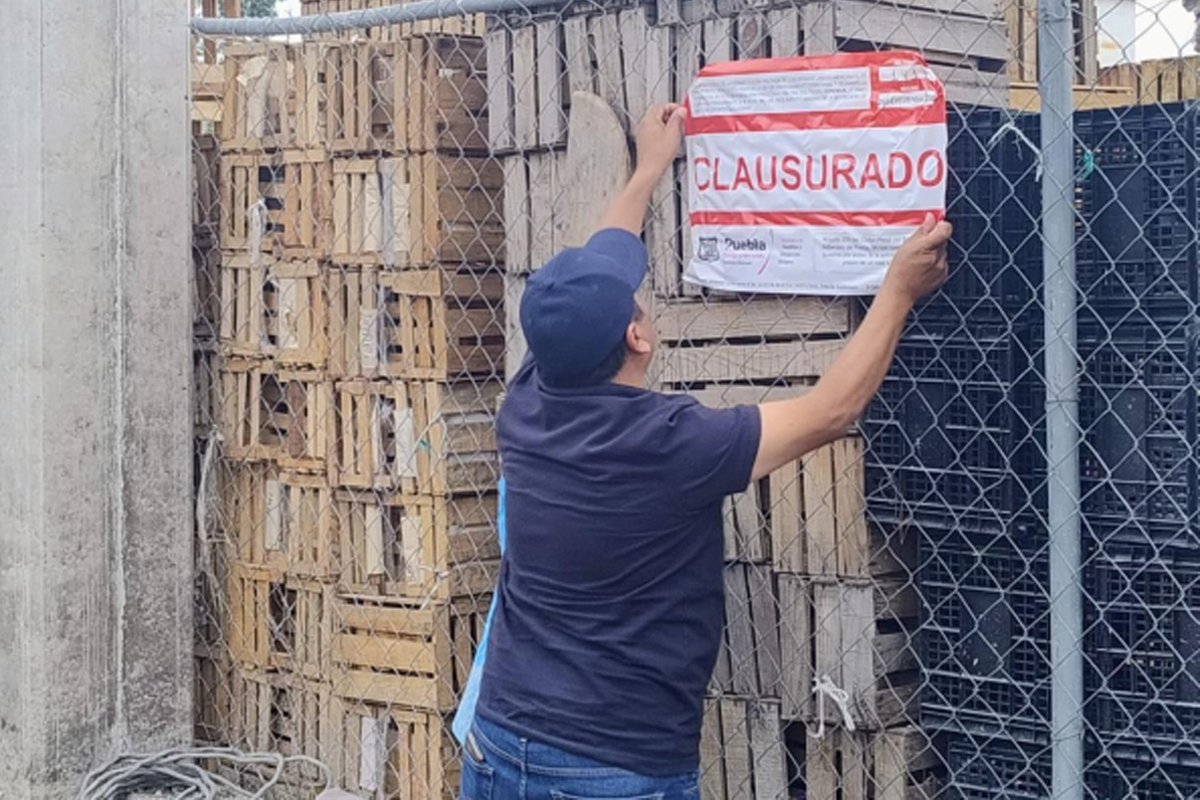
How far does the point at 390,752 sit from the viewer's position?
611cm

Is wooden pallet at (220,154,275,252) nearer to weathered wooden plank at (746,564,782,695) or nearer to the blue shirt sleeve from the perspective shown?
weathered wooden plank at (746,564,782,695)

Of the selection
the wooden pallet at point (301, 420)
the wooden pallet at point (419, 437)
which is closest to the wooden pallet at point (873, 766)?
the wooden pallet at point (419, 437)

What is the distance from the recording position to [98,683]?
6441 mm

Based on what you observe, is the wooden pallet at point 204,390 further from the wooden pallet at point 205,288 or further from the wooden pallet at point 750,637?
the wooden pallet at point 750,637

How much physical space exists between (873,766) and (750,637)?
1.78 feet

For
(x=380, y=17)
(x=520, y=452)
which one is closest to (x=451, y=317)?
(x=380, y=17)

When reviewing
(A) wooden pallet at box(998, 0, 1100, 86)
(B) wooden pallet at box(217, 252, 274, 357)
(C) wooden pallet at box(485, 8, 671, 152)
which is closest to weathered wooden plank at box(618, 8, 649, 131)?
(C) wooden pallet at box(485, 8, 671, 152)

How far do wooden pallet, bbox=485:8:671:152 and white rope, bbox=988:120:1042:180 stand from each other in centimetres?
117

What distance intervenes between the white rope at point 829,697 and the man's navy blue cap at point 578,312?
1.46 m

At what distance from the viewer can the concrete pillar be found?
249 inches

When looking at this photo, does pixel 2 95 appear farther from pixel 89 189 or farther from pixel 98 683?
pixel 98 683

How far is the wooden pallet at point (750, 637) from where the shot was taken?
16.2 ft

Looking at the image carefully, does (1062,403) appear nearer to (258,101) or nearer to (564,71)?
(564,71)

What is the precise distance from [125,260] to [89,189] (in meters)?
0.31
